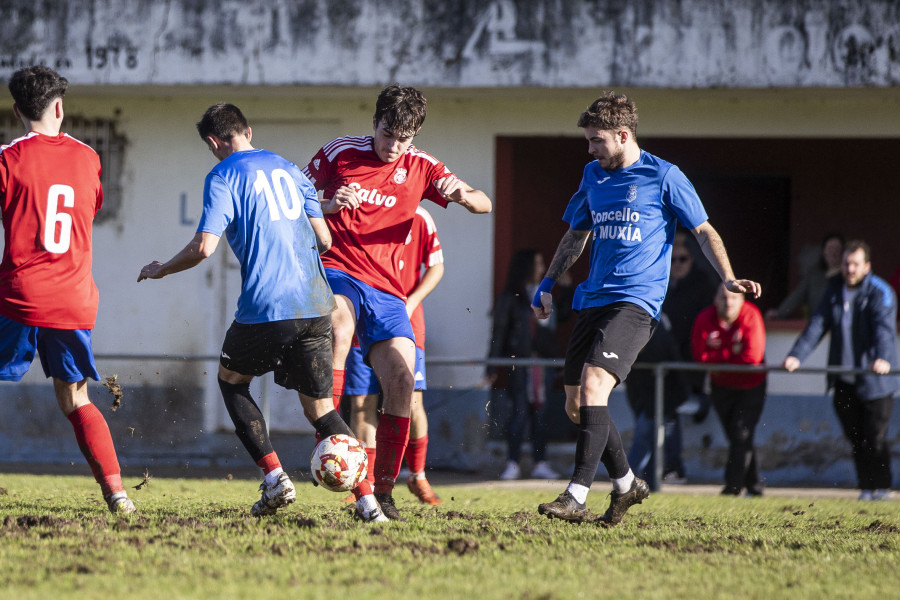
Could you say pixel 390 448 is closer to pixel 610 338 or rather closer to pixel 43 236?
pixel 610 338

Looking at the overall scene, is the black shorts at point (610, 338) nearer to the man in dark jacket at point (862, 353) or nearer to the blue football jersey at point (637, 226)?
the blue football jersey at point (637, 226)

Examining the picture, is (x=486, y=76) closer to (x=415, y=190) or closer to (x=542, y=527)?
(x=415, y=190)

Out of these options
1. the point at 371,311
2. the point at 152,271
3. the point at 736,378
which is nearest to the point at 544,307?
the point at 371,311

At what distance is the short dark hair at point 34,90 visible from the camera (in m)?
5.84

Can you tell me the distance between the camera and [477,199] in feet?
20.2

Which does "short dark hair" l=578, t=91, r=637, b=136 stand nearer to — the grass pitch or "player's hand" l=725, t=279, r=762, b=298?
"player's hand" l=725, t=279, r=762, b=298

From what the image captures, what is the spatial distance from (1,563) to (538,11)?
757 cm

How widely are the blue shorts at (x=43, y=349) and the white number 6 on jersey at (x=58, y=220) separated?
1.32 feet

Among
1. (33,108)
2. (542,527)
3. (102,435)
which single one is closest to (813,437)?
(542,527)

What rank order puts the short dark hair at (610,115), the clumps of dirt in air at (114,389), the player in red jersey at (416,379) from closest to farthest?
the short dark hair at (610,115) → the clumps of dirt in air at (114,389) → the player in red jersey at (416,379)

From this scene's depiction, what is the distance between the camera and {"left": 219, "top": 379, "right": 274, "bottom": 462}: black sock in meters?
5.77

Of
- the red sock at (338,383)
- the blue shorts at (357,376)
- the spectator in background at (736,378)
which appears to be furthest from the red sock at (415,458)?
the spectator in background at (736,378)

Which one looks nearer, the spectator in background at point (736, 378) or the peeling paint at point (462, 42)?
the spectator in background at point (736, 378)

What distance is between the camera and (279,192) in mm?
5637
